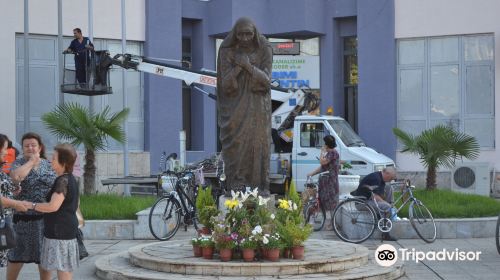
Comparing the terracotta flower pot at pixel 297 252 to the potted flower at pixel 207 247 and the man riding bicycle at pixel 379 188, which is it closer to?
the potted flower at pixel 207 247

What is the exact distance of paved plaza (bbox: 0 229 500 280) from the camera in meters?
10.6

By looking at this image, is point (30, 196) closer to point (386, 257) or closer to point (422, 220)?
point (386, 257)

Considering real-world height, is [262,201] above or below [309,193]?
above

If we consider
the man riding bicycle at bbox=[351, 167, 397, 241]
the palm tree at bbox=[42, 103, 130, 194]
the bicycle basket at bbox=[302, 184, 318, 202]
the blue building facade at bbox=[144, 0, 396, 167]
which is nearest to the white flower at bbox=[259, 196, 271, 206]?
the man riding bicycle at bbox=[351, 167, 397, 241]

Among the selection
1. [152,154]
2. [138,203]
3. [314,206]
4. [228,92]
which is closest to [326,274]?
[228,92]

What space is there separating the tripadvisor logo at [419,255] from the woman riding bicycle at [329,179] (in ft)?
8.82

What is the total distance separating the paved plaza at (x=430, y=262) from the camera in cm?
1059

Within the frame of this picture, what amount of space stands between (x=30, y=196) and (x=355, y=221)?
22.0 ft

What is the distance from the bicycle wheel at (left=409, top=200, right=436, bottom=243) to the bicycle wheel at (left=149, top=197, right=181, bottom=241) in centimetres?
387

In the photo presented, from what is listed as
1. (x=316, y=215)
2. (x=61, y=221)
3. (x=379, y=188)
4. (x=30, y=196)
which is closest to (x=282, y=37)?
(x=316, y=215)

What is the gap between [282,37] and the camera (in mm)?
27125

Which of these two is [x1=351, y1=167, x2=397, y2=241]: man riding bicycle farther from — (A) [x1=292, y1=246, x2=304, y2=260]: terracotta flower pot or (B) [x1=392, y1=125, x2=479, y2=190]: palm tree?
(A) [x1=292, y1=246, x2=304, y2=260]: terracotta flower pot

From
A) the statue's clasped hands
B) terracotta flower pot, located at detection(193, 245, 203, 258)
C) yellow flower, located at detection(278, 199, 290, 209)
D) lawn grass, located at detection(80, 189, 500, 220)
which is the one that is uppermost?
the statue's clasped hands

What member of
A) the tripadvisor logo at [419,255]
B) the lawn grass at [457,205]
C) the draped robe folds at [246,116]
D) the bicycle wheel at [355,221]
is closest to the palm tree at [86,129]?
the bicycle wheel at [355,221]
